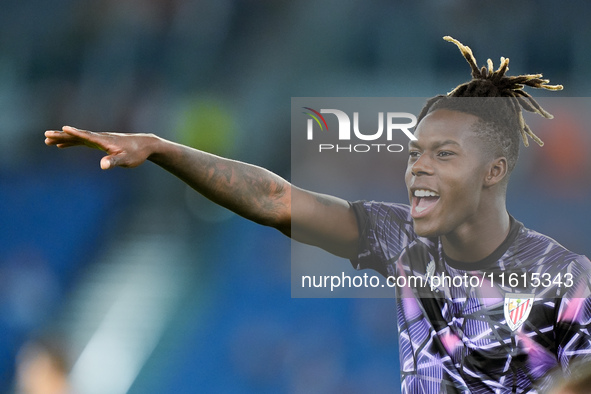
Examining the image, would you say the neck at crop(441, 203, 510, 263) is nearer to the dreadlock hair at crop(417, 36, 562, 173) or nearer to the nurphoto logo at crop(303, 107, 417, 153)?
the dreadlock hair at crop(417, 36, 562, 173)

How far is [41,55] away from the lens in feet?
11.8

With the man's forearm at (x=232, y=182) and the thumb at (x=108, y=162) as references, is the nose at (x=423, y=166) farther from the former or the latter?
the thumb at (x=108, y=162)

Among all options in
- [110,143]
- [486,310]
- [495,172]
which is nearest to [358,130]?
[495,172]

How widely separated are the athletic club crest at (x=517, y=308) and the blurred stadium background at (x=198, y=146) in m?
1.27

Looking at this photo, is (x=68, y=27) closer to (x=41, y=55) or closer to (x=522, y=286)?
(x=41, y=55)

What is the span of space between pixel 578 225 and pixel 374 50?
1.45 metres

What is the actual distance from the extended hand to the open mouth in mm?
994

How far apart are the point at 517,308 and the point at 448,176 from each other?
51cm

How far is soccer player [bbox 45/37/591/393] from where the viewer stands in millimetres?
1987

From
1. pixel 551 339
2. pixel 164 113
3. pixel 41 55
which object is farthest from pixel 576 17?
pixel 41 55

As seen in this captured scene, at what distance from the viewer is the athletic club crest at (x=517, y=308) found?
2035 millimetres

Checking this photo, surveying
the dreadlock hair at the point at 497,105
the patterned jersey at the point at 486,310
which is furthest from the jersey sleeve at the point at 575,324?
the dreadlock hair at the point at 497,105

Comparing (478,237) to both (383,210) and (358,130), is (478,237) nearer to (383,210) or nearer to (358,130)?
(383,210)

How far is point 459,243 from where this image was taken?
7.12ft
